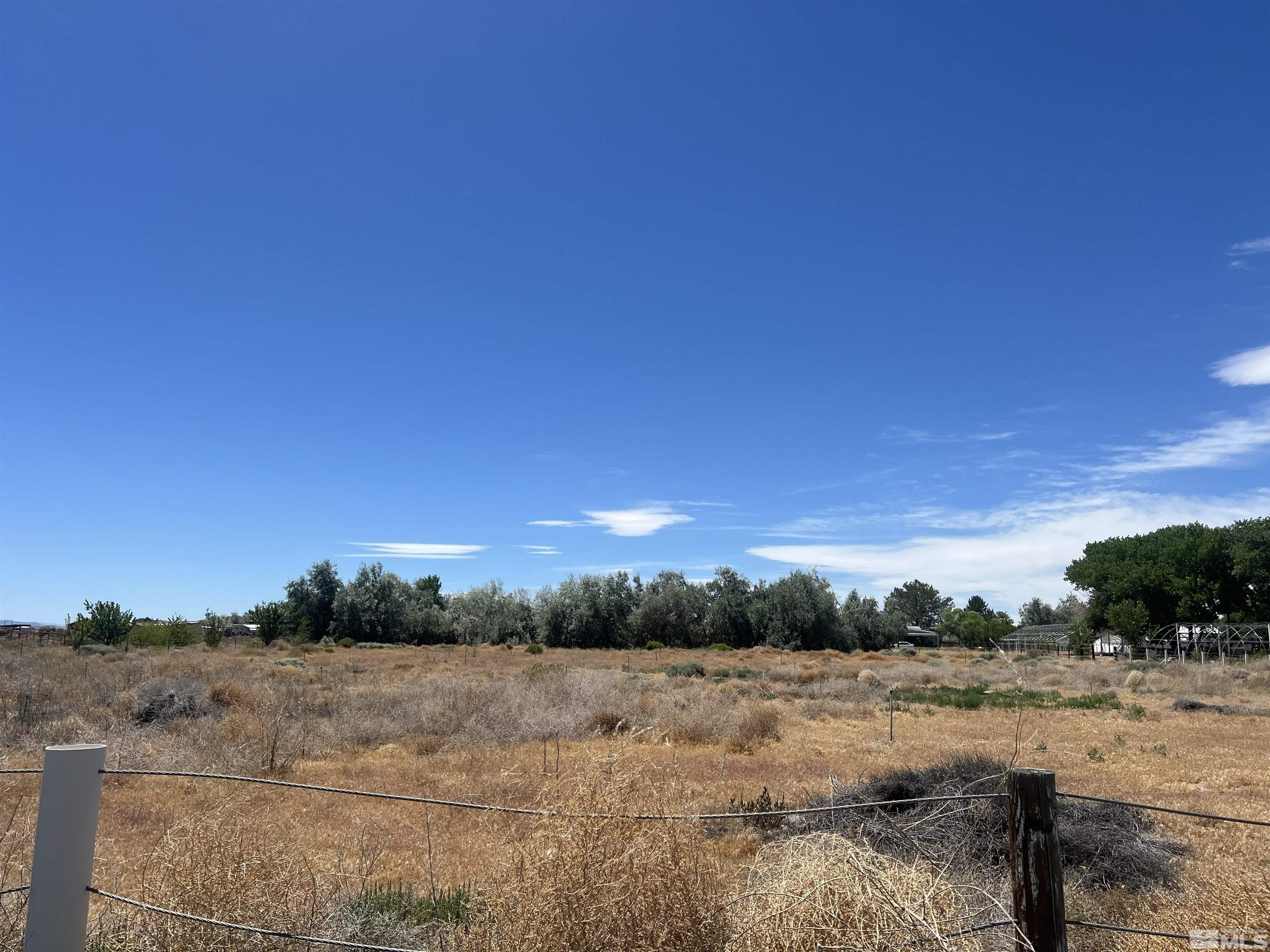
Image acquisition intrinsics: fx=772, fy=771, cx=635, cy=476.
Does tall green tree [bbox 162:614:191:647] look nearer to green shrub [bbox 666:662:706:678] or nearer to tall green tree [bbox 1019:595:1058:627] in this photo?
green shrub [bbox 666:662:706:678]

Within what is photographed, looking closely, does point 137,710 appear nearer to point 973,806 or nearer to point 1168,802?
point 973,806

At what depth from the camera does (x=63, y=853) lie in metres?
3.11

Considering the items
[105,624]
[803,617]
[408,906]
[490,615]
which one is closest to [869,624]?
[803,617]

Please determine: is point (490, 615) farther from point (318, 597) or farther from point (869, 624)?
point (869, 624)

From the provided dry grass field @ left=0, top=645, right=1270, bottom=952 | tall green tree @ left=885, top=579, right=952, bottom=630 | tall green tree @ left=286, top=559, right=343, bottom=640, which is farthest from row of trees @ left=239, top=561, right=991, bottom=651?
tall green tree @ left=885, top=579, right=952, bottom=630

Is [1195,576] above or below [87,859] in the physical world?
above

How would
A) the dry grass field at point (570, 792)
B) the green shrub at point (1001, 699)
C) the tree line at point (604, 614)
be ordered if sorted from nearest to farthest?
the dry grass field at point (570, 792)
the green shrub at point (1001, 699)
the tree line at point (604, 614)

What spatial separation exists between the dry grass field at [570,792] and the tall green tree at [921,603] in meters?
123

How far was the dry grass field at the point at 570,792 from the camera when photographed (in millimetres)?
3291

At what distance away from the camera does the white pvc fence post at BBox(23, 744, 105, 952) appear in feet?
10.1

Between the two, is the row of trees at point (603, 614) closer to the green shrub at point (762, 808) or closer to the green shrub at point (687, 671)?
the green shrub at point (687, 671)

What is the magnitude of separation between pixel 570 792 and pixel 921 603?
16275 centimetres

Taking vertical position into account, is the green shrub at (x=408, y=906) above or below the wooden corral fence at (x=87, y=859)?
below

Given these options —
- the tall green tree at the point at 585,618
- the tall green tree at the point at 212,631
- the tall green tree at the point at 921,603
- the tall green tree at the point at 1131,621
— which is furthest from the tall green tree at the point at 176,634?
the tall green tree at the point at 921,603
